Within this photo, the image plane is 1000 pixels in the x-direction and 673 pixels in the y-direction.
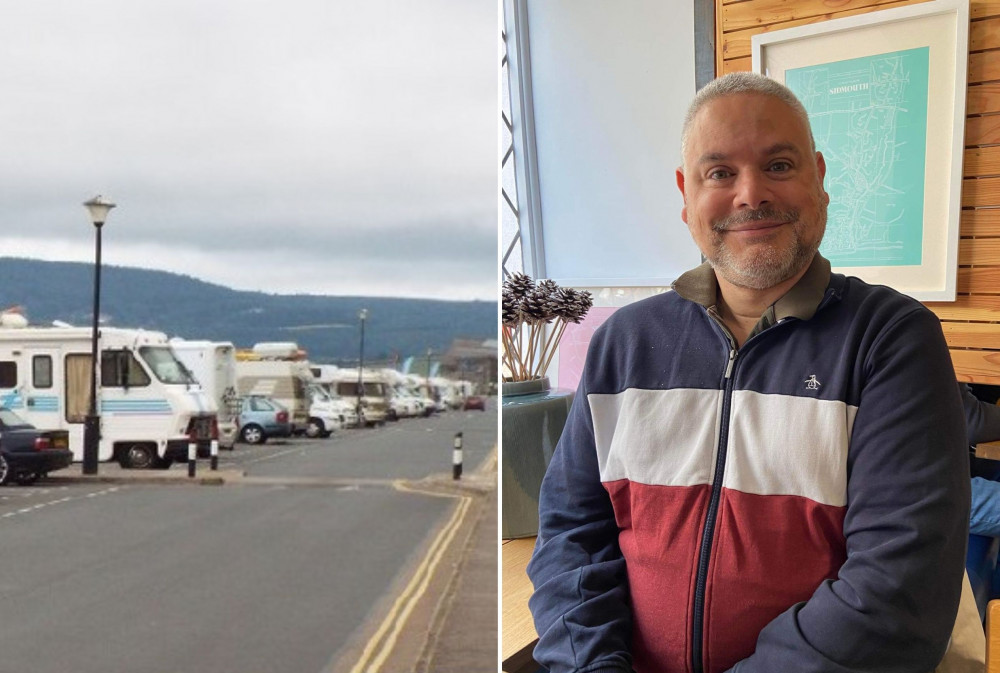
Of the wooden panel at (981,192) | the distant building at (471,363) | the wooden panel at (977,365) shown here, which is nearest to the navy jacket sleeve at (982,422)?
the wooden panel at (977,365)

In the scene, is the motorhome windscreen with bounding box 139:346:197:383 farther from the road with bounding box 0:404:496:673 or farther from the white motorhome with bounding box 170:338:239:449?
the road with bounding box 0:404:496:673

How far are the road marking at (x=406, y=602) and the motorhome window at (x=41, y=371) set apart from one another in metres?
1.01

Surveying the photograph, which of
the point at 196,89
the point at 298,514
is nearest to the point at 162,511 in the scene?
the point at 298,514

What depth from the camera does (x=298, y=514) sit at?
1.79m

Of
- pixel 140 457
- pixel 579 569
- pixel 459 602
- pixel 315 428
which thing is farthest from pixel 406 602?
pixel 579 569

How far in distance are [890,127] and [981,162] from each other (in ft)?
0.60

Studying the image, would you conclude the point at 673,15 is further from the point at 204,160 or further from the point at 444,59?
the point at 204,160

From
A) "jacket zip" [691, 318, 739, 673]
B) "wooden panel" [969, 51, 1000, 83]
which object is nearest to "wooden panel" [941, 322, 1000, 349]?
"wooden panel" [969, 51, 1000, 83]

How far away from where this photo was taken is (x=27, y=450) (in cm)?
143

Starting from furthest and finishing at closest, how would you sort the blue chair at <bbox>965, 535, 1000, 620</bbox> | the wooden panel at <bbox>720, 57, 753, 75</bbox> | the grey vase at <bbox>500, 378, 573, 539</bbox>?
the wooden panel at <bbox>720, 57, 753, 75</bbox>, the grey vase at <bbox>500, 378, 573, 539</bbox>, the blue chair at <bbox>965, 535, 1000, 620</bbox>

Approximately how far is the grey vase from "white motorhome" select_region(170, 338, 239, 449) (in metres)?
0.65

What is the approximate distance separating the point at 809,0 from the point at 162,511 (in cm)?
185

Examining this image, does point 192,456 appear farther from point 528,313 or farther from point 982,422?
point 982,422

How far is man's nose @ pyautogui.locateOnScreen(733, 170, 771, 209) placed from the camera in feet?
2.79
